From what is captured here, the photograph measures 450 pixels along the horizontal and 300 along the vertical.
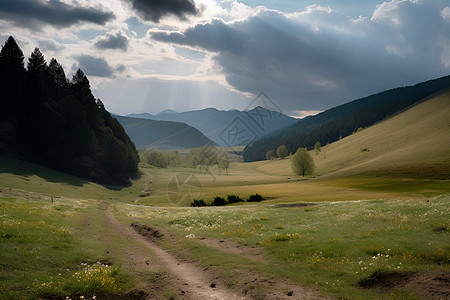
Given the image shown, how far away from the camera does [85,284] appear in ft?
38.5

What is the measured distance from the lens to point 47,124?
9100 cm

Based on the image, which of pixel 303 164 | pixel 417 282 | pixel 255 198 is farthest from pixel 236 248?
pixel 303 164

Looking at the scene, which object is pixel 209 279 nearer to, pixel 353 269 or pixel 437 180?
pixel 353 269

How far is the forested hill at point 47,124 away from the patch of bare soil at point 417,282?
101344 millimetres

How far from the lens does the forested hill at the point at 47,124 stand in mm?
90812

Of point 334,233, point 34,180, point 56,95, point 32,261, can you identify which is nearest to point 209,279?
point 32,261

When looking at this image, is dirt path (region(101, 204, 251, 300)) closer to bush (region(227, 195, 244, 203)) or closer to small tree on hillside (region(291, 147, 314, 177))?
bush (region(227, 195, 244, 203))

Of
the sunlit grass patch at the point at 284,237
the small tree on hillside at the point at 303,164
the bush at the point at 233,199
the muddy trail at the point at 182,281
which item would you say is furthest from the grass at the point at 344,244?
the small tree on hillside at the point at 303,164

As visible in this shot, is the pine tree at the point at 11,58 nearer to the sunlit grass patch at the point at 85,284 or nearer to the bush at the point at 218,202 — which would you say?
the bush at the point at 218,202

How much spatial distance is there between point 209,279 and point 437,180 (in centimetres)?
7440

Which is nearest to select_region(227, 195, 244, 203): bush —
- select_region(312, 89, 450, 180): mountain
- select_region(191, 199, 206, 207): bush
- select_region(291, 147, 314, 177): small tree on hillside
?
select_region(191, 199, 206, 207): bush

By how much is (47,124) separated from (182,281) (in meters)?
101

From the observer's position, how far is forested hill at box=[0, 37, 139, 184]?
90812mm

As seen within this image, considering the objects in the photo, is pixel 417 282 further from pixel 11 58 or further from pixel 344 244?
pixel 11 58
